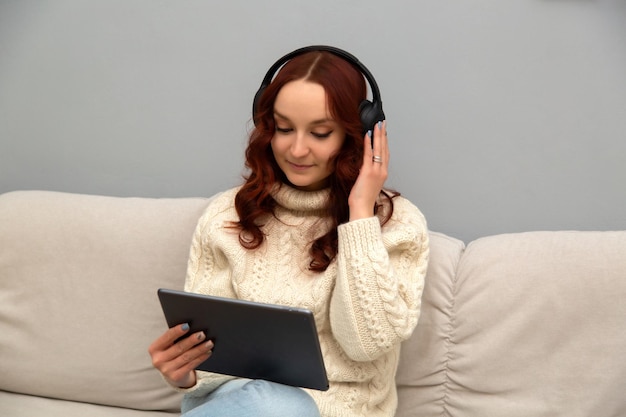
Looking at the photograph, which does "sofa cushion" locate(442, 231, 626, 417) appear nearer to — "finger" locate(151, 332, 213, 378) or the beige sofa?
the beige sofa

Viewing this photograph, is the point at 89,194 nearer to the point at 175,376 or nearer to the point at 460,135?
the point at 175,376

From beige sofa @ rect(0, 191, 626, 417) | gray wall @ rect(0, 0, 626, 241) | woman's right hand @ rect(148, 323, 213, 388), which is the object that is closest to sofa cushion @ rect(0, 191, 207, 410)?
beige sofa @ rect(0, 191, 626, 417)

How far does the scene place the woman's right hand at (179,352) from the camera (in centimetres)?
147

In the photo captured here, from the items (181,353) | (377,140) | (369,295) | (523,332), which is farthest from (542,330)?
(181,353)

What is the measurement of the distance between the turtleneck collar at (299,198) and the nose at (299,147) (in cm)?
13

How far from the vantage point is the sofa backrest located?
1.69 metres

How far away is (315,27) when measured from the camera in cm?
200

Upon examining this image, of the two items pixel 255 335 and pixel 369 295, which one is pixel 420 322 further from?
pixel 255 335

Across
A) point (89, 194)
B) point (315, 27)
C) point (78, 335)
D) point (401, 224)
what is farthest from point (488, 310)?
point (89, 194)

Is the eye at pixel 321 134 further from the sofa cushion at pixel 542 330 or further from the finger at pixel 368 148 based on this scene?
the sofa cushion at pixel 542 330

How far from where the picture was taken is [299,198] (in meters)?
1.70

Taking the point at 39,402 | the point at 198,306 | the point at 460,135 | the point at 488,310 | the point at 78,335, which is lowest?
the point at 39,402

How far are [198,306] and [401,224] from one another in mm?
458

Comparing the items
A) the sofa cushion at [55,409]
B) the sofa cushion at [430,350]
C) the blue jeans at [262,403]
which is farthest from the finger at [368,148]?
the sofa cushion at [55,409]
